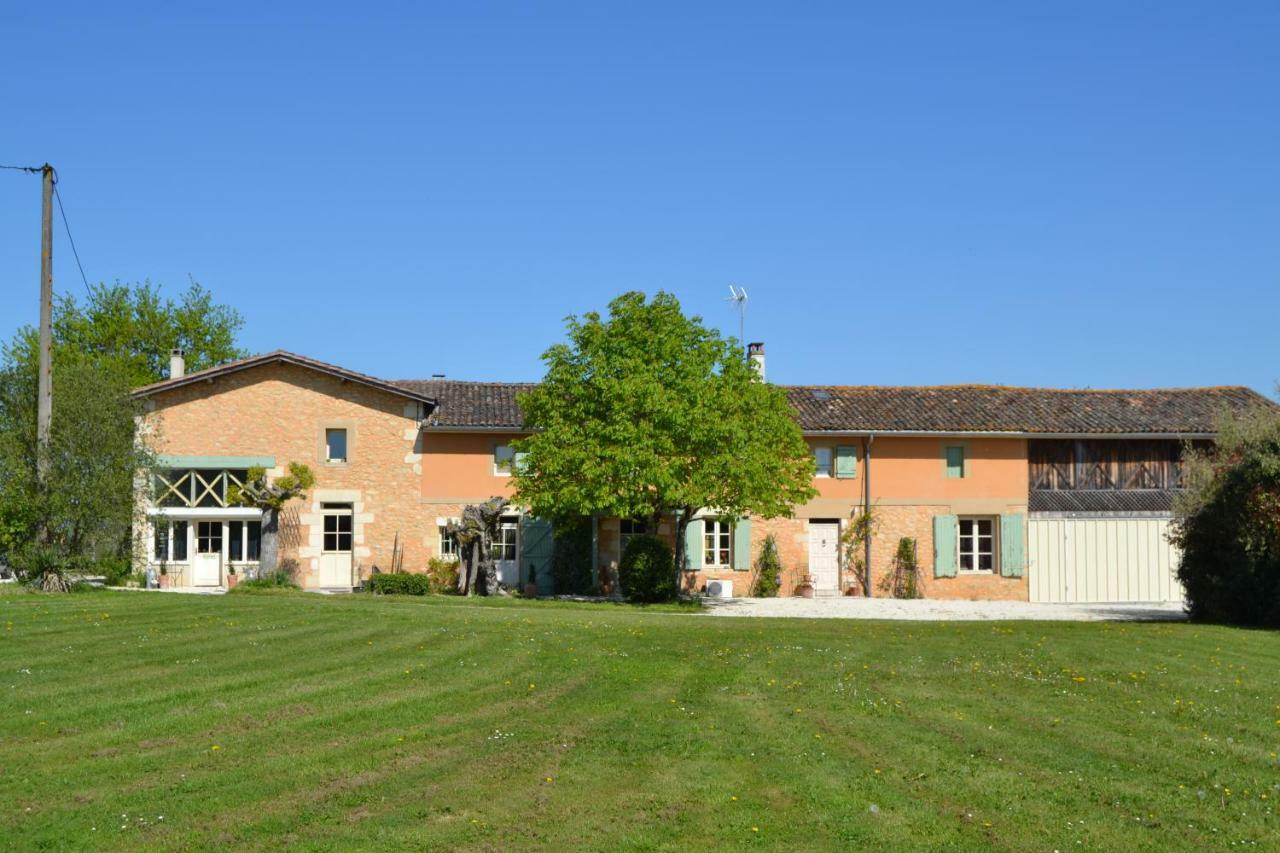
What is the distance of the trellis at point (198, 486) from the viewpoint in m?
31.1

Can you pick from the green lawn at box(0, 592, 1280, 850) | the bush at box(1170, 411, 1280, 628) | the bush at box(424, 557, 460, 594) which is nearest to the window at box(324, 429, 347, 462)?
the bush at box(424, 557, 460, 594)

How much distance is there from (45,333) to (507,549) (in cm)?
1248

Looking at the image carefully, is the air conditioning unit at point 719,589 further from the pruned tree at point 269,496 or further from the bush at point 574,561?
the pruned tree at point 269,496

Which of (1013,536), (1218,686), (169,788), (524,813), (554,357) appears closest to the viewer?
(524,813)

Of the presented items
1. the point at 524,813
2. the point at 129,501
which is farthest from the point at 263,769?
the point at 129,501

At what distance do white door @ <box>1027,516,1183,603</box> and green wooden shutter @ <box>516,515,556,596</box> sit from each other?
1298 cm

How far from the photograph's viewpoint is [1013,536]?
109 feet

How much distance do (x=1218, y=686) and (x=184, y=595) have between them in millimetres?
18833

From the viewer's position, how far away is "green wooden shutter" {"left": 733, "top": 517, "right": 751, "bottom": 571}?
32.4 meters

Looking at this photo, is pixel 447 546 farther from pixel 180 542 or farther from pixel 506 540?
pixel 180 542

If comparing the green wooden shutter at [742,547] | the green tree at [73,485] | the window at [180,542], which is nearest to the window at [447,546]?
the window at [180,542]

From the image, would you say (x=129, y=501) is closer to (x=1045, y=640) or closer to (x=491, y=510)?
(x=491, y=510)

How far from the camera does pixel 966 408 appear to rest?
3462 cm

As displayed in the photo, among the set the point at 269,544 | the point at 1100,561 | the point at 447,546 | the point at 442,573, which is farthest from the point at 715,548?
the point at 269,544
